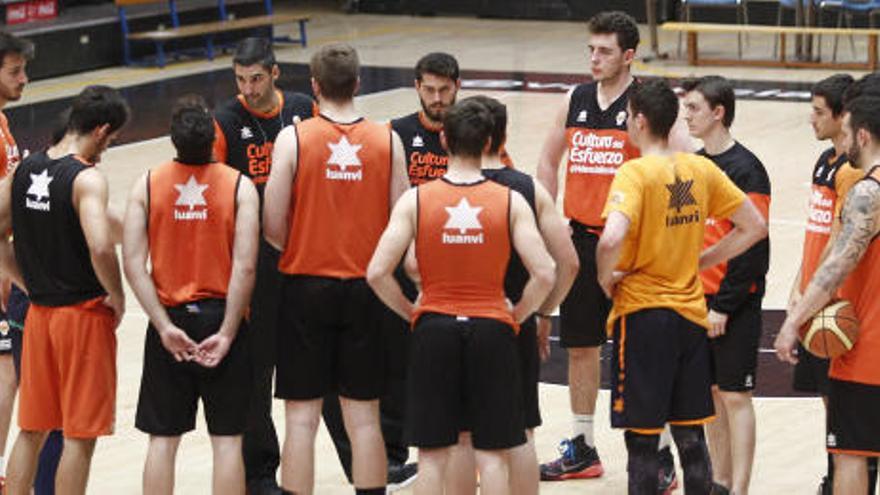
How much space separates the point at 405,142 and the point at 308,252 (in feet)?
3.30

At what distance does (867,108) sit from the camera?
6.80 meters

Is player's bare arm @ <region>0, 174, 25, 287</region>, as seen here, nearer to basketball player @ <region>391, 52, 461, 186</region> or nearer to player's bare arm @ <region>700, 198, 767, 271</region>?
basketball player @ <region>391, 52, 461, 186</region>

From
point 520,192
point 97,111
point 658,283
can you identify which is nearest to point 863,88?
point 658,283

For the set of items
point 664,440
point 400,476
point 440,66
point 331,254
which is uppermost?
point 440,66

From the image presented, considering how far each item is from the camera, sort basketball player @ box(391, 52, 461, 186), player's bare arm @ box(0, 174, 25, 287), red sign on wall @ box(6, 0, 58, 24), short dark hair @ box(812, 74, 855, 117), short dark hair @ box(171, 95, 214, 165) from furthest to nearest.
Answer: red sign on wall @ box(6, 0, 58, 24)
basketball player @ box(391, 52, 461, 186)
short dark hair @ box(812, 74, 855, 117)
player's bare arm @ box(0, 174, 25, 287)
short dark hair @ box(171, 95, 214, 165)

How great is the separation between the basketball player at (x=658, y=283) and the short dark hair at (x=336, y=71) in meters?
1.15

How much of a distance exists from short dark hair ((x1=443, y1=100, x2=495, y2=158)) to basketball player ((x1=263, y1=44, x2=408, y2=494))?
625 millimetres

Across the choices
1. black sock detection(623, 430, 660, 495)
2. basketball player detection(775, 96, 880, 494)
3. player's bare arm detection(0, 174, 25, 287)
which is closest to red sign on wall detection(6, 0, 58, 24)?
player's bare arm detection(0, 174, 25, 287)

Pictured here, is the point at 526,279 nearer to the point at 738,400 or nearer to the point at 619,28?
the point at 738,400

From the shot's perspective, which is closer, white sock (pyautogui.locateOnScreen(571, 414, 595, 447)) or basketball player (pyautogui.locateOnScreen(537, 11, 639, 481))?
basketball player (pyautogui.locateOnScreen(537, 11, 639, 481))

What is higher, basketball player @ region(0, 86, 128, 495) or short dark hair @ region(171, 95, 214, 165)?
short dark hair @ region(171, 95, 214, 165)

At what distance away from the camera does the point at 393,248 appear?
266 inches

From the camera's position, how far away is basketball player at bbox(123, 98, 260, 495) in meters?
7.07

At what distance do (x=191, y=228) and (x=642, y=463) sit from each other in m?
2.05
